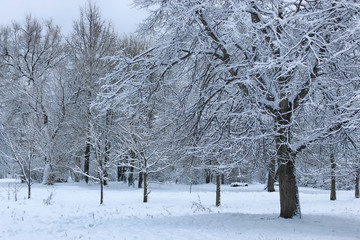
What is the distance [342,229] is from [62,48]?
2418 cm

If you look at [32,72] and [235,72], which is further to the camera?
[32,72]

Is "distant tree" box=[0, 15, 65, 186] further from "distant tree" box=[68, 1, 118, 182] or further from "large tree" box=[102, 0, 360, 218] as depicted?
"large tree" box=[102, 0, 360, 218]

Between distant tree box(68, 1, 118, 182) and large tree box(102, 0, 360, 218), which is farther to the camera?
distant tree box(68, 1, 118, 182)

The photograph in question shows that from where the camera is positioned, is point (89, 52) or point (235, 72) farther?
point (89, 52)

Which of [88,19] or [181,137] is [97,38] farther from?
[181,137]

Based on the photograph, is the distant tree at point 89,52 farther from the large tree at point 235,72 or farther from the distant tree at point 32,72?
the large tree at point 235,72

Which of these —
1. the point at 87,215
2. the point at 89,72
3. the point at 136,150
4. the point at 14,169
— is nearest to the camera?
the point at 87,215

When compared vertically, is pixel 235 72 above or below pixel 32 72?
below

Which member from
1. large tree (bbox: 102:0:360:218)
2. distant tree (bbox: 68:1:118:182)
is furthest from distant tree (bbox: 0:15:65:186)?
large tree (bbox: 102:0:360:218)

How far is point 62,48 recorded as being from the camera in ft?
85.9

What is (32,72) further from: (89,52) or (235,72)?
(235,72)

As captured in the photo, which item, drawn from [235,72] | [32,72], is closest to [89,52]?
[32,72]

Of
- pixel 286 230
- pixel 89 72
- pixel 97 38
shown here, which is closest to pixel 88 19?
pixel 97 38

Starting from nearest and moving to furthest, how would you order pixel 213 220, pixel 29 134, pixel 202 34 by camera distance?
1. pixel 202 34
2. pixel 213 220
3. pixel 29 134
